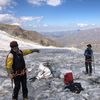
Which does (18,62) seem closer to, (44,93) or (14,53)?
(14,53)

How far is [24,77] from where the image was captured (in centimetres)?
1063

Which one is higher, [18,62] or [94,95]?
[18,62]

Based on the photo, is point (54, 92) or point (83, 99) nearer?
point (83, 99)

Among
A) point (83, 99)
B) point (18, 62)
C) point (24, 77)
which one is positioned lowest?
point (83, 99)

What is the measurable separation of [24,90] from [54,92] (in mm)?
2699

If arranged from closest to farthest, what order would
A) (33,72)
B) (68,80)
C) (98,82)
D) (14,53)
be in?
(14,53) < (68,80) < (98,82) < (33,72)

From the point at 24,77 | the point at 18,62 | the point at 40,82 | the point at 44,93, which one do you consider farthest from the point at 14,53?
the point at 40,82

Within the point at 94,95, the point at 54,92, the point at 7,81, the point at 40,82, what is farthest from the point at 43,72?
the point at 94,95

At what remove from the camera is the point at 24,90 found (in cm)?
1090

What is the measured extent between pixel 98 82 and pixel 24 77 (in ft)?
20.8

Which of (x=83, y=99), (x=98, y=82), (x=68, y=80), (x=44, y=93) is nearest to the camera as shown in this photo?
(x=83, y=99)

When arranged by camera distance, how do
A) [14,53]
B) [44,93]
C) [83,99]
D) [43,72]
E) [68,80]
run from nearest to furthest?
1. [14,53]
2. [83,99]
3. [44,93]
4. [68,80]
5. [43,72]

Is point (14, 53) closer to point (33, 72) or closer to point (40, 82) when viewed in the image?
point (40, 82)

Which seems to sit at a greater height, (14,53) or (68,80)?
(14,53)
